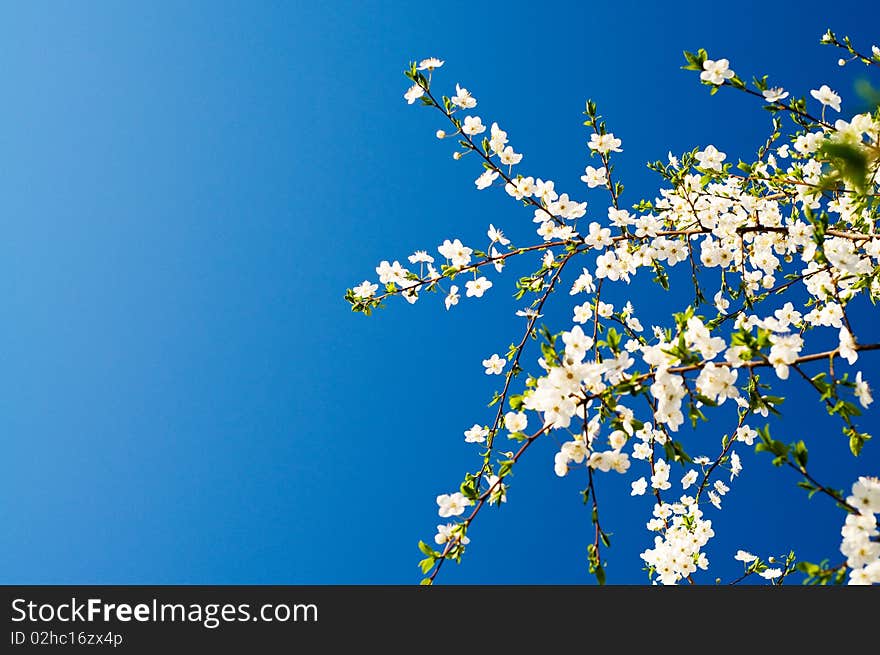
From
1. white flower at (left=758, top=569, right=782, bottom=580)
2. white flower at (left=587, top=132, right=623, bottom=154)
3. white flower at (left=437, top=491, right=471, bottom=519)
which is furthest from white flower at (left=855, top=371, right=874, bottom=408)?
white flower at (left=758, top=569, right=782, bottom=580)

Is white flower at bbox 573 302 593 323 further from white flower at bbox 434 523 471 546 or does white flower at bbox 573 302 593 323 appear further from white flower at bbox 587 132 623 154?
white flower at bbox 434 523 471 546

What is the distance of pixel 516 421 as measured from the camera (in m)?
2.63

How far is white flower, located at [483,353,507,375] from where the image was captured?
4.41m

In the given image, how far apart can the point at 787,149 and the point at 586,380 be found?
3.82m

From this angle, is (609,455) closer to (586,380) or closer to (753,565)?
(586,380)

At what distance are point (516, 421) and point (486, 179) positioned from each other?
1854 millimetres

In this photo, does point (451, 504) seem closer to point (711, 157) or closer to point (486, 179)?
point (486, 179)

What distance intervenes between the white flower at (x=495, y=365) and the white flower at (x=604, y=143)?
1674 millimetres

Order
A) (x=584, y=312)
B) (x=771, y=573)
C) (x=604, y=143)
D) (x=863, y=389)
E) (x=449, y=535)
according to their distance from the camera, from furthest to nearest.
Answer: (x=771, y=573) → (x=584, y=312) → (x=604, y=143) → (x=449, y=535) → (x=863, y=389)

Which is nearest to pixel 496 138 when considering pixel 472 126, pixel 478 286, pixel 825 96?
pixel 472 126

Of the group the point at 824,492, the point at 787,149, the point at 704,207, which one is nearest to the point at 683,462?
the point at 824,492

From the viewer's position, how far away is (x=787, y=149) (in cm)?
479

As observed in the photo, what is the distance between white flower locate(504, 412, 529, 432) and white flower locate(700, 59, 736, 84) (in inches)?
88.6

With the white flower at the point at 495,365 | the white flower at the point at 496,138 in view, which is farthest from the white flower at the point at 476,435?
the white flower at the point at 496,138
